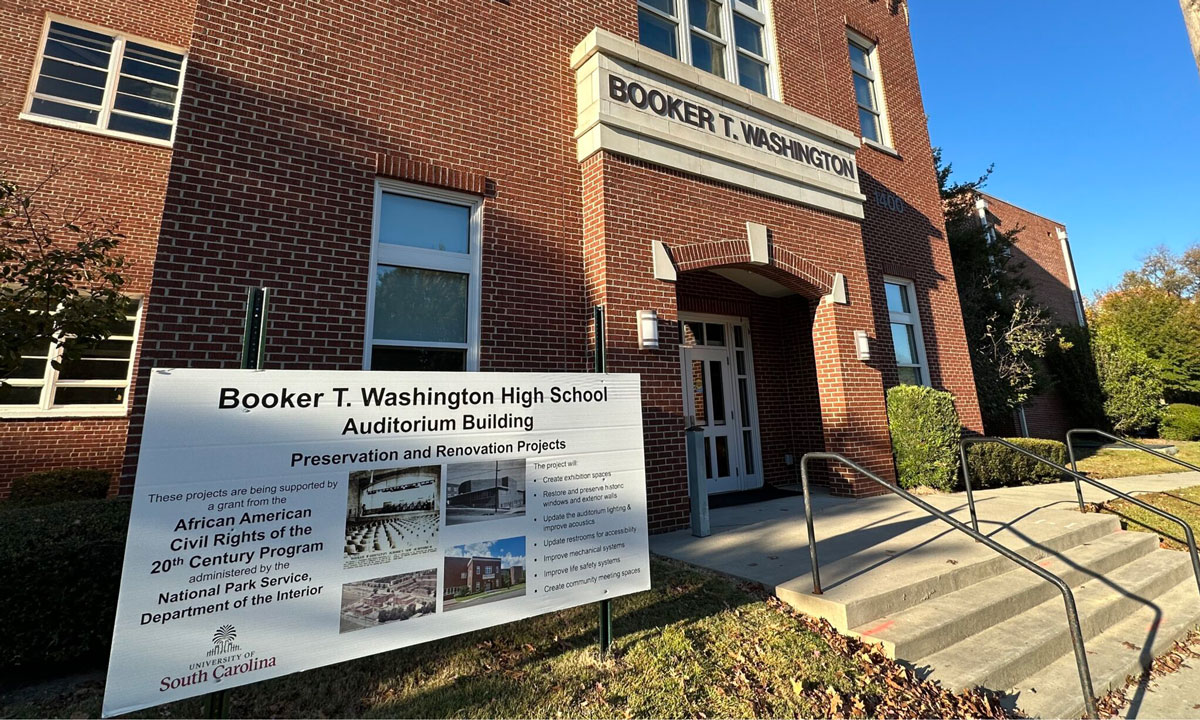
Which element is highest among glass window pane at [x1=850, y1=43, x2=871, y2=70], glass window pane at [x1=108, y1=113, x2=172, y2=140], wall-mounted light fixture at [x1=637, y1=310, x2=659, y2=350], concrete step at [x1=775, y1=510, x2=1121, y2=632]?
glass window pane at [x1=850, y1=43, x2=871, y2=70]

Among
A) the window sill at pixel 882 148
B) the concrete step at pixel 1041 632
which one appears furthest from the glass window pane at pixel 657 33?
the concrete step at pixel 1041 632

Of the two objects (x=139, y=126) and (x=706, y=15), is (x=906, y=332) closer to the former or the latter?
(x=706, y=15)

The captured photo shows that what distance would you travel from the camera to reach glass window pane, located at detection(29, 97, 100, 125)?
848 centimetres

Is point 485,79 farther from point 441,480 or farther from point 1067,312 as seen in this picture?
point 1067,312

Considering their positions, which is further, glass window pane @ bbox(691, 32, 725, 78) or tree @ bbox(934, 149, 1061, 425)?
tree @ bbox(934, 149, 1061, 425)

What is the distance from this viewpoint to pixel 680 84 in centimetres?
718

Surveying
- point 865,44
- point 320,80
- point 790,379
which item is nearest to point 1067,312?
point 865,44

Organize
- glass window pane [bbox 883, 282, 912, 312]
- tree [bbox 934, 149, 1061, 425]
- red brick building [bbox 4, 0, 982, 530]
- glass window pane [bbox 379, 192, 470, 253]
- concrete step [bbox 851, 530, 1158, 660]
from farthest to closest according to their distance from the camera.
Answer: tree [bbox 934, 149, 1061, 425], glass window pane [bbox 883, 282, 912, 312], glass window pane [bbox 379, 192, 470, 253], red brick building [bbox 4, 0, 982, 530], concrete step [bbox 851, 530, 1158, 660]

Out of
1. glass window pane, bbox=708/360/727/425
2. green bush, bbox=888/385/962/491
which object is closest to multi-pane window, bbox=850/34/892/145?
green bush, bbox=888/385/962/491

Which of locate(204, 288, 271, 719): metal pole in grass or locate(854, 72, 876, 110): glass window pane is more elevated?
locate(854, 72, 876, 110): glass window pane

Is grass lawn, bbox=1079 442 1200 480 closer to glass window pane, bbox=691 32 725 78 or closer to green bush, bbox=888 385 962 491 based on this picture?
green bush, bbox=888 385 962 491

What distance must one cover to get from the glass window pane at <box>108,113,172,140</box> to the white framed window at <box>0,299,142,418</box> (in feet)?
10.3

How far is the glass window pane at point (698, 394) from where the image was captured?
8711 millimetres

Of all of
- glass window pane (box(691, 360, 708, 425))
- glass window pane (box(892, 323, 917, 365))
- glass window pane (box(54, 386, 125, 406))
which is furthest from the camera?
glass window pane (box(892, 323, 917, 365))
